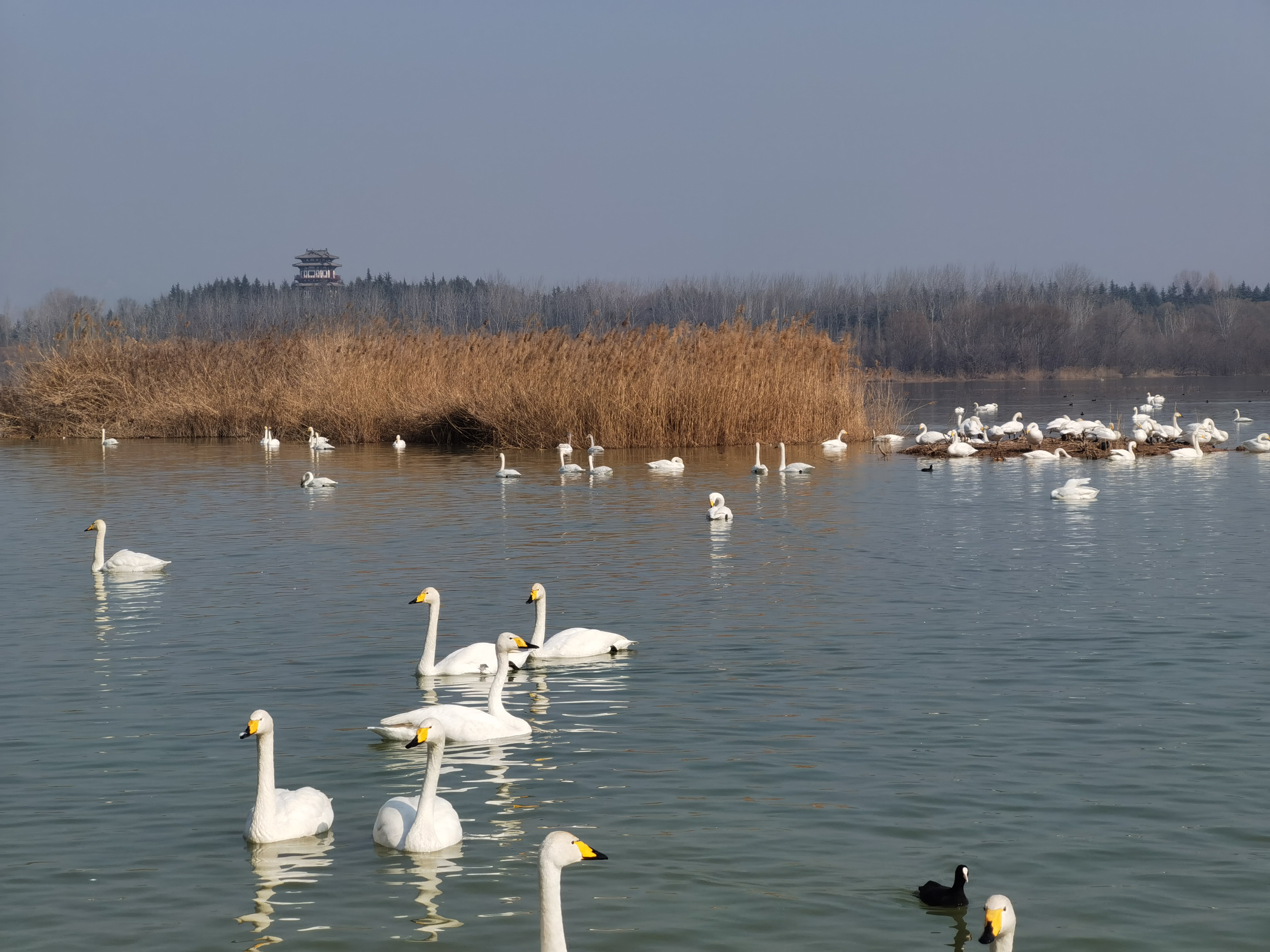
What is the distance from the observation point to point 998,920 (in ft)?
16.6

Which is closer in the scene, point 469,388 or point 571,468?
point 571,468

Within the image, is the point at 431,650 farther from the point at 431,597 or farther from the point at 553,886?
the point at 553,886

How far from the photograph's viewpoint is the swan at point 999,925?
505cm

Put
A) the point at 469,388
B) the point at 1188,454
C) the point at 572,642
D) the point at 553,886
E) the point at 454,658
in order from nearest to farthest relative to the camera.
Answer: the point at 553,886 → the point at 454,658 → the point at 572,642 → the point at 1188,454 → the point at 469,388

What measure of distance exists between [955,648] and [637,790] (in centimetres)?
401

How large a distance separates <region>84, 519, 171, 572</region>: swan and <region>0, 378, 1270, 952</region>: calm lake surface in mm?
186

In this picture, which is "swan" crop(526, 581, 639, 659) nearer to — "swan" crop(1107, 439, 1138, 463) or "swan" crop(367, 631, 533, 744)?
"swan" crop(367, 631, 533, 744)

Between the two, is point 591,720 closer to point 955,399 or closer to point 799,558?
point 799,558

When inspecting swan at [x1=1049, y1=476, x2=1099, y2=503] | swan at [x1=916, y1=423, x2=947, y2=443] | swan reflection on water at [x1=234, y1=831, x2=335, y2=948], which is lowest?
swan reflection on water at [x1=234, y1=831, x2=335, y2=948]

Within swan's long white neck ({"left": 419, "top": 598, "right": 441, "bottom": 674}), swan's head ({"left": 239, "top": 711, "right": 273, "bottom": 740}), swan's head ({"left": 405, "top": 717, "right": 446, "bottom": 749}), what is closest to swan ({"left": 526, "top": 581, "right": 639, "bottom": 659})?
swan's long white neck ({"left": 419, "top": 598, "right": 441, "bottom": 674})

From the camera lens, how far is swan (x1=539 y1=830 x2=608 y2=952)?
4941mm

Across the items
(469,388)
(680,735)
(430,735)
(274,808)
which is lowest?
(680,735)

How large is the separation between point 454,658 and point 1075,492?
Result: 42.6 ft

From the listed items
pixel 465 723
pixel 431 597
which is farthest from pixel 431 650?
pixel 465 723
